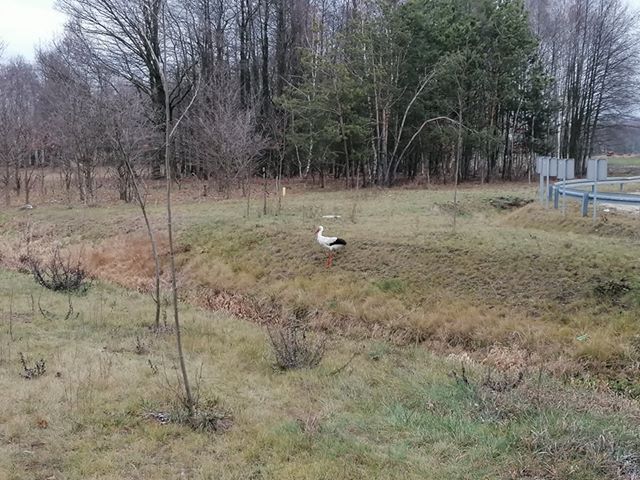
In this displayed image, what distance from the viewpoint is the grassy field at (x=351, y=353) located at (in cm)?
386

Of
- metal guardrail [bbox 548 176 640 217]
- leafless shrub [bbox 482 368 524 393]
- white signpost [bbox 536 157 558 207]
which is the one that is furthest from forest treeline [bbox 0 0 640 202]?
leafless shrub [bbox 482 368 524 393]

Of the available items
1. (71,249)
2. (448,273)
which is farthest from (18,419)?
(71,249)

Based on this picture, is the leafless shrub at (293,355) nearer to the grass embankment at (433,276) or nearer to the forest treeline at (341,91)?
the grass embankment at (433,276)

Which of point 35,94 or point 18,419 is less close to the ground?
point 35,94

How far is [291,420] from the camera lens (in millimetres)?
4551

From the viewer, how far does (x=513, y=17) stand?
89.7 feet

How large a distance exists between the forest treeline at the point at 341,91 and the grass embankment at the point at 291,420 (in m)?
14.2

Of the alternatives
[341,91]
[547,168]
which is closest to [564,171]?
[547,168]

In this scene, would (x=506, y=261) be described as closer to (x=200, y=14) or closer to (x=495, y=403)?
(x=495, y=403)

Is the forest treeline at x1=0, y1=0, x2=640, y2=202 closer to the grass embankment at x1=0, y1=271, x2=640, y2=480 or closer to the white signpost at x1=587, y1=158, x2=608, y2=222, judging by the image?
the white signpost at x1=587, y1=158, x2=608, y2=222

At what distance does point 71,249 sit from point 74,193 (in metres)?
11.9

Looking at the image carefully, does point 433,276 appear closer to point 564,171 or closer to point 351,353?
point 351,353

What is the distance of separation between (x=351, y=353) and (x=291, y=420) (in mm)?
2748

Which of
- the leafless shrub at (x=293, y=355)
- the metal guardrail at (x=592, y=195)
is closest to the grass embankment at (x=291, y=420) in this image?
the leafless shrub at (x=293, y=355)
